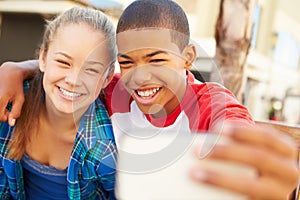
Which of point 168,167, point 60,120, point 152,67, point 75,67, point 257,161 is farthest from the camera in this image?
point 60,120

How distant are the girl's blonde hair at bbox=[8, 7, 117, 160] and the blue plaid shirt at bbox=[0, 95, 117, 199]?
0.09ft

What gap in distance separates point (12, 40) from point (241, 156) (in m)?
3.88

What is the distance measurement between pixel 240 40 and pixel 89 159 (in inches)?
18.1

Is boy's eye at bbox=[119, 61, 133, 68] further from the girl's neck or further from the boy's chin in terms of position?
the girl's neck

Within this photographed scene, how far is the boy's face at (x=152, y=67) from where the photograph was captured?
1.80 feet

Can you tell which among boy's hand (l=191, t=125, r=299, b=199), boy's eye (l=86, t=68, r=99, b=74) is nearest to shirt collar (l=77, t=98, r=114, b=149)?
boy's eye (l=86, t=68, r=99, b=74)

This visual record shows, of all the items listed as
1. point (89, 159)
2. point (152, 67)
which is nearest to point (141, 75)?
point (152, 67)

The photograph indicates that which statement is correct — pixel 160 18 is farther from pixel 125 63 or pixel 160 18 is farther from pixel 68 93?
pixel 68 93

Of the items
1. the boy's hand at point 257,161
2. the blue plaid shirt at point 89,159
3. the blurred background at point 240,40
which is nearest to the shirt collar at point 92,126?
the blue plaid shirt at point 89,159

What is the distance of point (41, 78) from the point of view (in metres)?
0.81

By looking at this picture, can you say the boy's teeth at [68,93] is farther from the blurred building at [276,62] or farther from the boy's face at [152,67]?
the blurred building at [276,62]

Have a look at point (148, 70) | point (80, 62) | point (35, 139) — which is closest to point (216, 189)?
point (148, 70)

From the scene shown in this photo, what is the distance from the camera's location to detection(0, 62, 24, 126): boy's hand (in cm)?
74

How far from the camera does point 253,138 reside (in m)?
0.29
